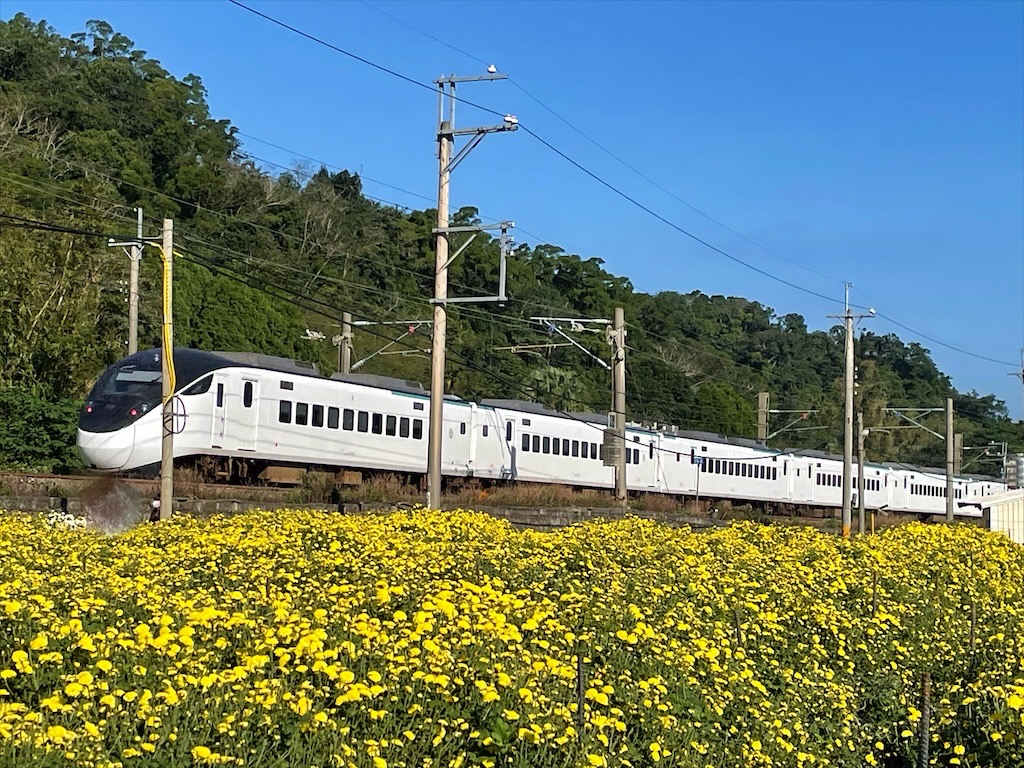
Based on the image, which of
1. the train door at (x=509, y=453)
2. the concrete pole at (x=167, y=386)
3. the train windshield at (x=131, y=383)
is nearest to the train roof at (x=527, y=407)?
the train door at (x=509, y=453)

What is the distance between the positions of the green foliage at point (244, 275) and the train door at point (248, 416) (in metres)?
5.89

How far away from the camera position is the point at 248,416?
27344mm

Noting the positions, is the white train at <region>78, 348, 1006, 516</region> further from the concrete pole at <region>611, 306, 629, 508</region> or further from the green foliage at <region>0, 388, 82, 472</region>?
the green foliage at <region>0, 388, 82, 472</region>

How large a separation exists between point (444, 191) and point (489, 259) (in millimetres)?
49837

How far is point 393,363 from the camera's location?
65750 mm

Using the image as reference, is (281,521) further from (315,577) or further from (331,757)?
(331,757)

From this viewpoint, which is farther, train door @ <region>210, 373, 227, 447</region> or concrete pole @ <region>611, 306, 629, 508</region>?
concrete pole @ <region>611, 306, 629, 508</region>

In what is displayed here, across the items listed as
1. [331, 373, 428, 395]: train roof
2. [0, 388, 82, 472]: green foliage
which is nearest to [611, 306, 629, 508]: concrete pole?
[331, 373, 428, 395]: train roof

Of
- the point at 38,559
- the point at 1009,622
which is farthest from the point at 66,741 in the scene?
the point at 1009,622

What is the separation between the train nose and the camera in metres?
25.5

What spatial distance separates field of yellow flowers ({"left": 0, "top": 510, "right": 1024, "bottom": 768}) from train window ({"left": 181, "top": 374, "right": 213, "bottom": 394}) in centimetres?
1213

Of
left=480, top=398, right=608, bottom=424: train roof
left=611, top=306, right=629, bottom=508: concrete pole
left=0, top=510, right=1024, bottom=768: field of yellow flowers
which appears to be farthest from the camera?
left=480, top=398, right=608, bottom=424: train roof

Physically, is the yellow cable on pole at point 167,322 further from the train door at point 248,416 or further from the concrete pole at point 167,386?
the train door at point 248,416

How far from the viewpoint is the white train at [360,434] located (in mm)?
25875
